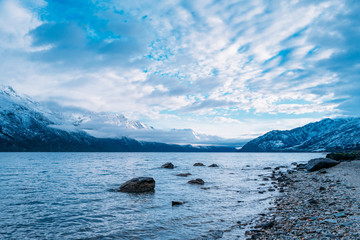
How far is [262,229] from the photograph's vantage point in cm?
1459

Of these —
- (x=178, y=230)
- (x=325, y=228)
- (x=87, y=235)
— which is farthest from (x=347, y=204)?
(x=87, y=235)

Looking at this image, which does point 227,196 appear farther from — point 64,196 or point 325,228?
point 64,196

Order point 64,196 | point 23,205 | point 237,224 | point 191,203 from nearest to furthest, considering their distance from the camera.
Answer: point 237,224 < point 23,205 < point 191,203 < point 64,196

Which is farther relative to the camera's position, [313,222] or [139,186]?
[139,186]

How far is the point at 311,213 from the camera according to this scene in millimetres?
16297

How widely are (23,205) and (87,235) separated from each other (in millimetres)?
→ 11946

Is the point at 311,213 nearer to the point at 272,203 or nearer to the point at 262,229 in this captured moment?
the point at 262,229

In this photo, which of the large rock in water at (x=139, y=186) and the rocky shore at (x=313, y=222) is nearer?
the rocky shore at (x=313, y=222)

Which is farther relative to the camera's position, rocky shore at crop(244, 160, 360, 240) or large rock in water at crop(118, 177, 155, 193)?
large rock in water at crop(118, 177, 155, 193)

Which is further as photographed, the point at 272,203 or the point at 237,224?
the point at 272,203

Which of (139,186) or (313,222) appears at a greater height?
(313,222)

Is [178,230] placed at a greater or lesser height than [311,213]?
lesser

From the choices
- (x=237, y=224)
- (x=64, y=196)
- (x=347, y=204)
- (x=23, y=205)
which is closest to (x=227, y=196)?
(x=237, y=224)

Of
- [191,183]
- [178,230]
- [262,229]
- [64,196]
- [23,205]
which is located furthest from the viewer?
[191,183]
